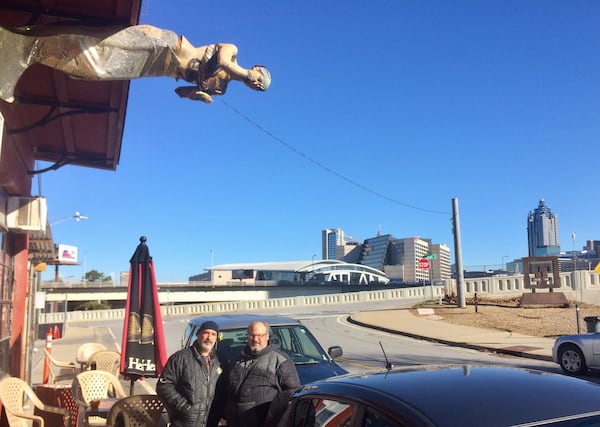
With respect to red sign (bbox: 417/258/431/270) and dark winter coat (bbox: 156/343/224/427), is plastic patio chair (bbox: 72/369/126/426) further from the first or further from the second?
red sign (bbox: 417/258/431/270)

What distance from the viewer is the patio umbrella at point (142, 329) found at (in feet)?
20.6

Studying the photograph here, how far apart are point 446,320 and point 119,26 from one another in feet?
79.8

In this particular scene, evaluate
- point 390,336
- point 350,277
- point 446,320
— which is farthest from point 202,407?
point 350,277

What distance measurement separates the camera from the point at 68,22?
438 centimetres

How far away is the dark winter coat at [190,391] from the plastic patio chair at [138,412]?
1.67ft

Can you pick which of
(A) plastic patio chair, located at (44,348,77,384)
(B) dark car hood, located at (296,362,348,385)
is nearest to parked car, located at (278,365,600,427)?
(B) dark car hood, located at (296,362,348,385)

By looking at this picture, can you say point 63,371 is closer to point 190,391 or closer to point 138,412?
point 138,412

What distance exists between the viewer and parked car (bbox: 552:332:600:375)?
12172 millimetres

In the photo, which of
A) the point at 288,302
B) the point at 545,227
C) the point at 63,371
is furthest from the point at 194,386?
the point at 545,227

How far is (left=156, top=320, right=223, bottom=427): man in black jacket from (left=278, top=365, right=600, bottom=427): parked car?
150 centimetres

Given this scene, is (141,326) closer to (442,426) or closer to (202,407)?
(202,407)

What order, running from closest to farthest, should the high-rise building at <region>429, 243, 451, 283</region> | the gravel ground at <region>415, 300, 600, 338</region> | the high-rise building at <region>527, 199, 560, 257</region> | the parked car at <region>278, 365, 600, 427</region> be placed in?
1. the parked car at <region>278, 365, 600, 427</region>
2. the gravel ground at <region>415, 300, 600, 338</region>
3. the high-rise building at <region>527, 199, 560, 257</region>
4. the high-rise building at <region>429, 243, 451, 283</region>

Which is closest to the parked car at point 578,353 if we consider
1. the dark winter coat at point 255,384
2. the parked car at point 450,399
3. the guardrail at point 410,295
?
the dark winter coat at point 255,384

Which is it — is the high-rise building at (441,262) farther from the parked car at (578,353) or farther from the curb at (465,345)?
the parked car at (578,353)
